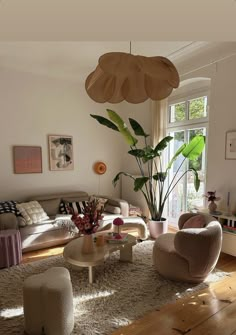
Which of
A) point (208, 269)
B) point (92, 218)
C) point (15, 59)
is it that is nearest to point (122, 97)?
point (92, 218)

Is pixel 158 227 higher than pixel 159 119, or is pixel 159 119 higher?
pixel 159 119

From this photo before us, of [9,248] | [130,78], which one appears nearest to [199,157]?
[130,78]

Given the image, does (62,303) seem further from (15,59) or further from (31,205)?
(15,59)

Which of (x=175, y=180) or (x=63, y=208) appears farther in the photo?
(x=175, y=180)

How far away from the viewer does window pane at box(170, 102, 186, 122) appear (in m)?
4.46

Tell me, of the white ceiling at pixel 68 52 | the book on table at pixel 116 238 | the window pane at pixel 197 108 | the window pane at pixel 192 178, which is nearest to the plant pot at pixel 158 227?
the window pane at pixel 192 178

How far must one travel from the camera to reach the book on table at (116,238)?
3030mm

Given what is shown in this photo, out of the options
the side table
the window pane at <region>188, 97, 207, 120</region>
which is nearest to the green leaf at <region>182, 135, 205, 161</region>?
the window pane at <region>188, 97, 207, 120</region>

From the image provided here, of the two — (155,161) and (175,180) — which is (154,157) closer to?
(155,161)

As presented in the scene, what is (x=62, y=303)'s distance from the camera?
187cm

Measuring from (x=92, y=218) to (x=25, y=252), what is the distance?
1740 millimetres

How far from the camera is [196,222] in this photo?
2.97 m

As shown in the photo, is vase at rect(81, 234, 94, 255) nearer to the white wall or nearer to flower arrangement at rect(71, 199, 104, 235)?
flower arrangement at rect(71, 199, 104, 235)

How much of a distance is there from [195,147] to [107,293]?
244 centimetres
